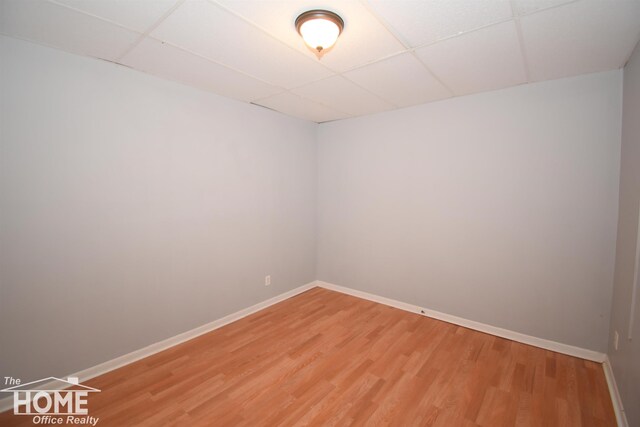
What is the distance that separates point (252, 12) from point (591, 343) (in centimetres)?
383

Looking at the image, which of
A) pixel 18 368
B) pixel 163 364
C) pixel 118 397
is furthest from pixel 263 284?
pixel 18 368

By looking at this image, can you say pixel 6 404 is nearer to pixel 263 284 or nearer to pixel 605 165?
pixel 263 284

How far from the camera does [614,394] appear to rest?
2.01 metres

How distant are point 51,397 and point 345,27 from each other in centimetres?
335

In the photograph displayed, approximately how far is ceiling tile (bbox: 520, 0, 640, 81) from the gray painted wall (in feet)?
0.53

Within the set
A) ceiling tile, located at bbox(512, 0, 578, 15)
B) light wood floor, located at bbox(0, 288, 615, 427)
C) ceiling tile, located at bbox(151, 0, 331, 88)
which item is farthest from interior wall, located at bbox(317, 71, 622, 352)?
ceiling tile, located at bbox(151, 0, 331, 88)

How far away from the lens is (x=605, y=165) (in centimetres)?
237

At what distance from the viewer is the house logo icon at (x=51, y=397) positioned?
1896 millimetres

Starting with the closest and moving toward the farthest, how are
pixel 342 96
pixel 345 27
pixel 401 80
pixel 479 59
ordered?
1. pixel 345 27
2. pixel 479 59
3. pixel 401 80
4. pixel 342 96

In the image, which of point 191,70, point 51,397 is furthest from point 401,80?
point 51,397

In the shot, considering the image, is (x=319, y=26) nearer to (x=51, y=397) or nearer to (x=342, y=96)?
(x=342, y=96)

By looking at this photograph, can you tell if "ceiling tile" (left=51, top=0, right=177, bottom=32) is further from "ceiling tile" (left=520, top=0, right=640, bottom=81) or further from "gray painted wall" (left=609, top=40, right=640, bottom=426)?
"gray painted wall" (left=609, top=40, right=640, bottom=426)

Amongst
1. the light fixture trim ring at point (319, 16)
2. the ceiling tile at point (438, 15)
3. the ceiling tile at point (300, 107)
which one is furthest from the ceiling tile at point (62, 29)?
the ceiling tile at point (438, 15)

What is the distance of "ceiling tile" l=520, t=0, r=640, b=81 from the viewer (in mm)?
1546
